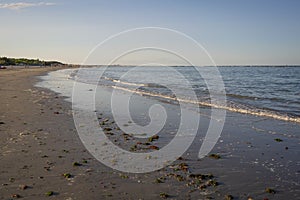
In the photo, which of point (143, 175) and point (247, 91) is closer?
point (143, 175)

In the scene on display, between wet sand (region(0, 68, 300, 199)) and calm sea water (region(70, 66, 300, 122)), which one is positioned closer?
wet sand (region(0, 68, 300, 199))

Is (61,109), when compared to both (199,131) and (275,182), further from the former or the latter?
(275,182)

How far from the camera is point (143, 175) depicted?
7363 millimetres

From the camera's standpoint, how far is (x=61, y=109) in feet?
55.9

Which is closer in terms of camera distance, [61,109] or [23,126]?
[23,126]

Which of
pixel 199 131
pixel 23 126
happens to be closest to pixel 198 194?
pixel 199 131

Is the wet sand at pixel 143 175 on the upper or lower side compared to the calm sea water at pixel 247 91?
lower

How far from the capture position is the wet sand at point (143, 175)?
6.31m

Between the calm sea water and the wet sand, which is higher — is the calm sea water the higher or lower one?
the higher one

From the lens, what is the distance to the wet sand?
6.31 m

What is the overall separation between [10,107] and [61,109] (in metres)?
2.78

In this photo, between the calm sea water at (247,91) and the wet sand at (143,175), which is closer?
the wet sand at (143,175)

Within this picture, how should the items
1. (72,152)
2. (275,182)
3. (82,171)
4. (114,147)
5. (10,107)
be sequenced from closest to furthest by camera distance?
(275,182) → (82,171) → (72,152) → (114,147) → (10,107)

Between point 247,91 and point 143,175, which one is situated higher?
point 247,91
